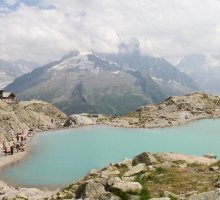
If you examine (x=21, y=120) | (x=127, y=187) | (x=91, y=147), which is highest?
(x=21, y=120)

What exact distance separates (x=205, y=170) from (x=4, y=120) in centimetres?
7655

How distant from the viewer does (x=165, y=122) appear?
12156cm

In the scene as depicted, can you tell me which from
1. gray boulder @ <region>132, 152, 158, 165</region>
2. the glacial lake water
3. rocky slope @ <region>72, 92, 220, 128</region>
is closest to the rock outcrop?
gray boulder @ <region>132, 152, 158, 165</region>

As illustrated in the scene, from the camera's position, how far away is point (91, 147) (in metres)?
86.4

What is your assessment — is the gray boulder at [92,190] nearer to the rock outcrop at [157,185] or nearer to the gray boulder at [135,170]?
the rock outcrop at [157,185]

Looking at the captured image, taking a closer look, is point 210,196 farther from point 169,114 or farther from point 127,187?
point 169,114

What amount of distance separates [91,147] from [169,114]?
168 ft

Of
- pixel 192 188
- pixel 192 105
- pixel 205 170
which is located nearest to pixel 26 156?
pixel 205 170

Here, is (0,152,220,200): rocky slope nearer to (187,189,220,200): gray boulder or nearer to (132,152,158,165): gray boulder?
(187,189,220,200): gray boulder

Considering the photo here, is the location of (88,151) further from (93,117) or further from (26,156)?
(93,117)

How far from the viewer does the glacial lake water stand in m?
64.1

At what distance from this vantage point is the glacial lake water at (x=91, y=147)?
6406 cm

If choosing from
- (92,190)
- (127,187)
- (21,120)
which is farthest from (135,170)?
(21,120)

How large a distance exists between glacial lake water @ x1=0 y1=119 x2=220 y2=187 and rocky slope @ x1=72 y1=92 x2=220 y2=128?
703 cm
